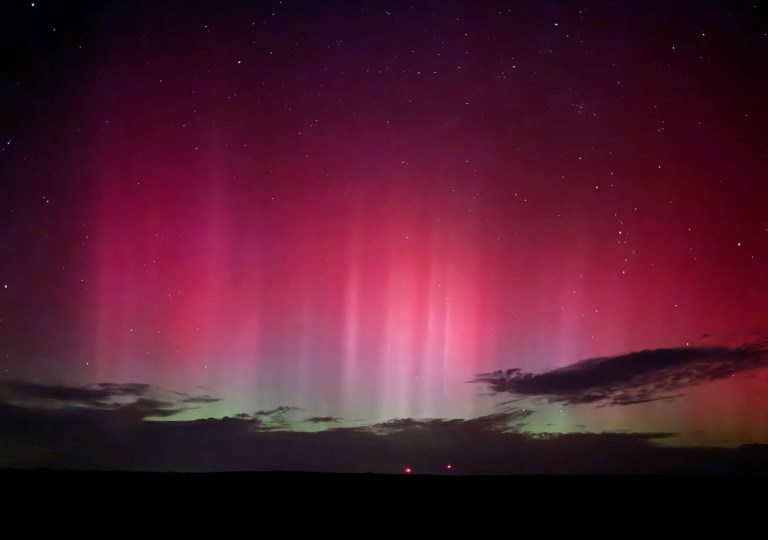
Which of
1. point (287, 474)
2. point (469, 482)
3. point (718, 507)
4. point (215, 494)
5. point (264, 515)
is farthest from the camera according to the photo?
point (287, 474)

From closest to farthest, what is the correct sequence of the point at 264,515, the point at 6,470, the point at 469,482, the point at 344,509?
the point at 264,515 → the point at 344,509 → the point at 469,482 → the point at 6,470

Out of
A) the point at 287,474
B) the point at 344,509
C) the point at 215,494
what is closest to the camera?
the point at 344,509

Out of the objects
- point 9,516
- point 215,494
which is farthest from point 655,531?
point 9,516

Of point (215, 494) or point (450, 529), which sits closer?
point (450, 529)

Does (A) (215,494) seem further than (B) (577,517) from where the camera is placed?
Yes

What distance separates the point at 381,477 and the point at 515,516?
1629 centimetres

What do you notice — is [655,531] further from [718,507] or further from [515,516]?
[718,507]

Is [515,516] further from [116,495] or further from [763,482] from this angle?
[763,482]

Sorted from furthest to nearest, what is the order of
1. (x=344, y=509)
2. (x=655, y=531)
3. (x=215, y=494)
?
(x=215, y=494) → (x=344, y=509) → (x=655, y=531)

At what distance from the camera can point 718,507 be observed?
69.1ft

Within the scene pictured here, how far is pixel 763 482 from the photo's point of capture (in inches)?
1278

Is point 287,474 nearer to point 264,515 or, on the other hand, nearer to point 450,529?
point 264,515

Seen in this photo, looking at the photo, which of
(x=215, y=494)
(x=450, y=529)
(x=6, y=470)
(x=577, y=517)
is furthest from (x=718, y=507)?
(x=6, y=470)

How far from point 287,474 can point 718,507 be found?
2206cm
